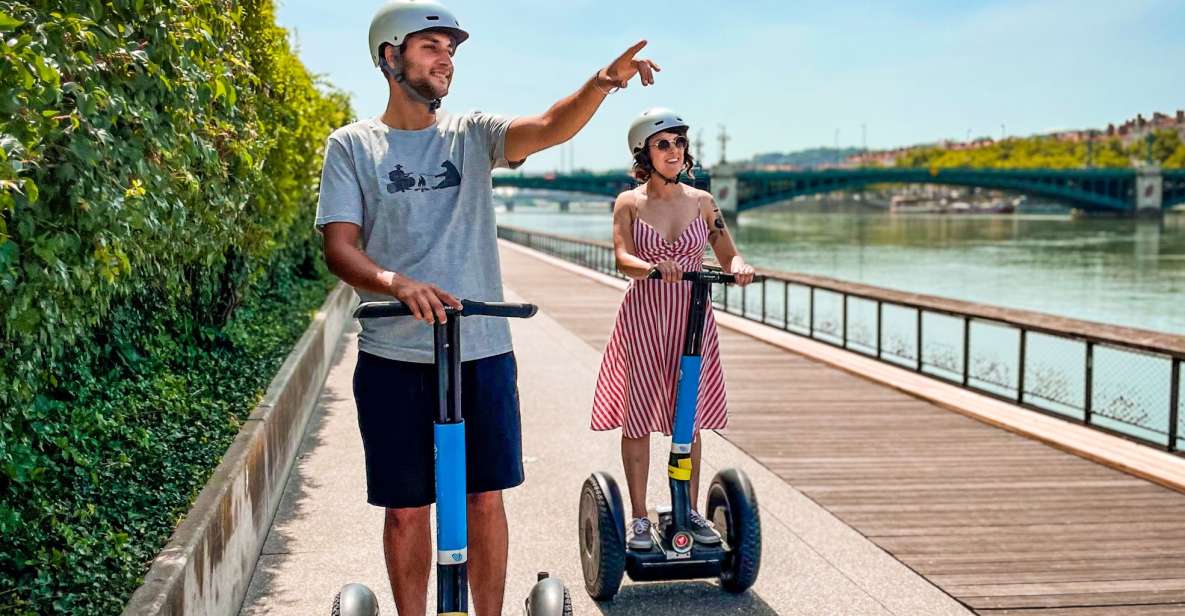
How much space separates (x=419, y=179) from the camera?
2912 millimetres

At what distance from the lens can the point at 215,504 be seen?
160 inches

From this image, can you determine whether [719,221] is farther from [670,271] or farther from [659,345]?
Result: [670,271]

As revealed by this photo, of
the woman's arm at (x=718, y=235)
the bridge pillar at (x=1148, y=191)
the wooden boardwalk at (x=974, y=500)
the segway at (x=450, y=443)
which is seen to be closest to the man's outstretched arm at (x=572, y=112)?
the segway at (x=450, y=443)

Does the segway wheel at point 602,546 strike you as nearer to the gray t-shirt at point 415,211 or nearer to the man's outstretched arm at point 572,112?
the gray t-shirt at point 415,211

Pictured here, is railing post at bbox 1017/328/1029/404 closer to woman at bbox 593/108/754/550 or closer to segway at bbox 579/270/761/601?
woman at bbox 593/108/754/550

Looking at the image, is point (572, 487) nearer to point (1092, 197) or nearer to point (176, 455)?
point (176, 455)

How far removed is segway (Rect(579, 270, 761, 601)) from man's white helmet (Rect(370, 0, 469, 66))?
155 centimetres

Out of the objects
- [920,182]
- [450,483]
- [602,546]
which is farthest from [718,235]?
[920,182]

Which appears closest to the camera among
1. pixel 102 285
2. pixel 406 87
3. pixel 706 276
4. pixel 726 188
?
pixel 406 87

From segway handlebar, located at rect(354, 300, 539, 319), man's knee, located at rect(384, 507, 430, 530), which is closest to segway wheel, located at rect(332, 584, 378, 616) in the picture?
man's knee, located at rect(384, 507, 430, 530)

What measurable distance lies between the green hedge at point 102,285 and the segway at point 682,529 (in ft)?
5.03

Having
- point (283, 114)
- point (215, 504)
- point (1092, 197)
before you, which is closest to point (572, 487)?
point (215, 504)

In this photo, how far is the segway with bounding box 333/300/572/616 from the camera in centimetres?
266

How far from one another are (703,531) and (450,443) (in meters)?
1.83
